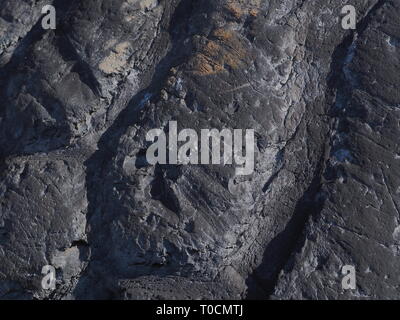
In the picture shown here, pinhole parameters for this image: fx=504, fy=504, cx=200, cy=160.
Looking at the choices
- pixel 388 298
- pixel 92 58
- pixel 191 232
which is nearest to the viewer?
pixel 388 298

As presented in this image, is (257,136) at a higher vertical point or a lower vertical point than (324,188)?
higher

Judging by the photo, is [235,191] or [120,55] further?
[120,55]

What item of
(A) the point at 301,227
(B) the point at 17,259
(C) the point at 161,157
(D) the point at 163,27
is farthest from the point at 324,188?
(B) the point at 17,259

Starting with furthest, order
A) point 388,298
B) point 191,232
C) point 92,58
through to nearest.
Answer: point 92,58 → point 191,232 → point 388,298

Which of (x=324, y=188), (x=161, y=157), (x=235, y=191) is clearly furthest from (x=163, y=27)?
(x=324, y=188)

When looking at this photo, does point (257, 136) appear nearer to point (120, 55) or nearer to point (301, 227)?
point (301, 227)
